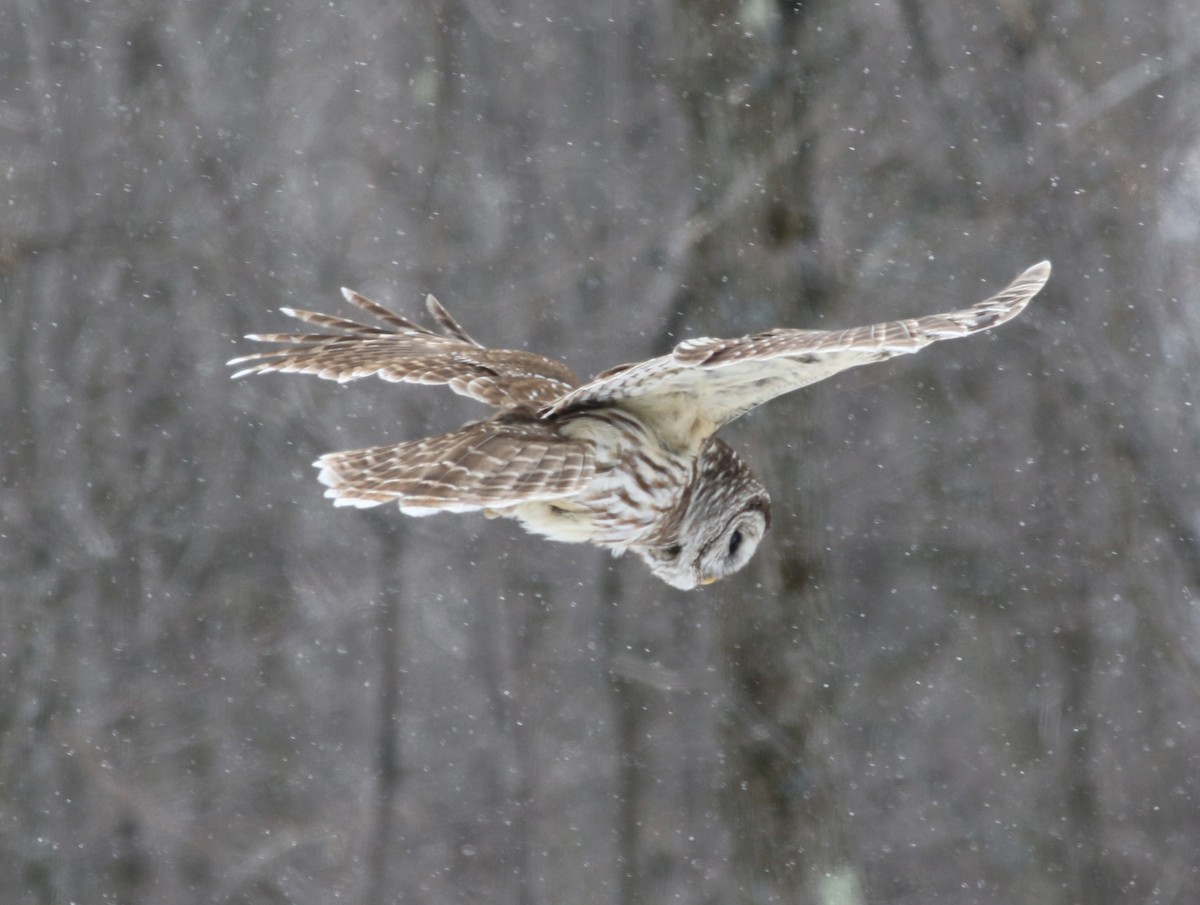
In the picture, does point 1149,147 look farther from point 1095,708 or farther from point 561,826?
point 561,826

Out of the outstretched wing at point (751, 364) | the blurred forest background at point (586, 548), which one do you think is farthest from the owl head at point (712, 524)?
the blurred forest background at point (586, 548)

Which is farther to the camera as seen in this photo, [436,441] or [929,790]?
[929,790]

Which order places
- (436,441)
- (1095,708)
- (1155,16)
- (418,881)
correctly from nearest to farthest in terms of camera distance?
(436,441) → (1155,16) → (1095,708) → (418,881)

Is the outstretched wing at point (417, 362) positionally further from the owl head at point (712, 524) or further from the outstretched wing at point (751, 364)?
the owl head at point (712, 524)

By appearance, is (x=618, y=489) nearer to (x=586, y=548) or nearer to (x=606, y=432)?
(x=606, y=432)

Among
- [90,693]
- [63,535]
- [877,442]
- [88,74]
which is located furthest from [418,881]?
[88,74]

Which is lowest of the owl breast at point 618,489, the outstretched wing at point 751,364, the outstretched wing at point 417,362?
the owl breast at point 618,489

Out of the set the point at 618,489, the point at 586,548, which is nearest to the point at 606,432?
the point at 618,489
